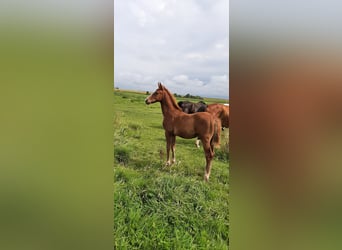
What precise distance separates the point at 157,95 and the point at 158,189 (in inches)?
30.0

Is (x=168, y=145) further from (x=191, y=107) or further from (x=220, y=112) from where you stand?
(x=220, y=112)

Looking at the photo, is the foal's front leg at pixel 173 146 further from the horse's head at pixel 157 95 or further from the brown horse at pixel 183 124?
the horse's head at pixel 157 95

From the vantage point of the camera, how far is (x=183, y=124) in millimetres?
2271

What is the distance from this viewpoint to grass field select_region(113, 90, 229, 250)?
209 cm

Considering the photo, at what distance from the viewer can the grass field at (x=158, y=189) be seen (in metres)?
2.09

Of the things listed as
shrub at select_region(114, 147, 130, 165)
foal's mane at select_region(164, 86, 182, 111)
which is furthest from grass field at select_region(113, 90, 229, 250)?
foal's mane at select_region(164, 86, 182, 111)
